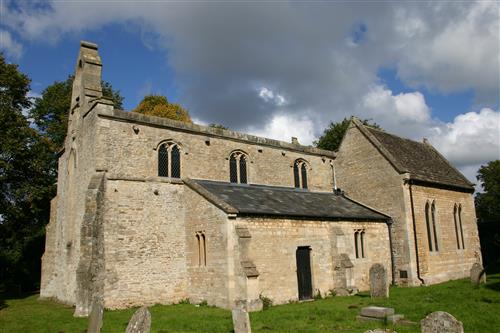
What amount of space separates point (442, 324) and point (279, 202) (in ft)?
43.9

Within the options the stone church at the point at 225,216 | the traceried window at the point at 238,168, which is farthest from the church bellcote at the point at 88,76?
the traceried window at the point at 238,168

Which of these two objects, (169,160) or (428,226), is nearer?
(169,160)

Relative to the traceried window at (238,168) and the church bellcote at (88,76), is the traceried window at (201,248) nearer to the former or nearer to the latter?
the traceried window at (238,168)

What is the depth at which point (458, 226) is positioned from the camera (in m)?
27.5

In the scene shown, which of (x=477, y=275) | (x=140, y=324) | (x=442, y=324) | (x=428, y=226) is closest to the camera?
(x=442, y=324)

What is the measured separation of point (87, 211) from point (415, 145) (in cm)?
2365

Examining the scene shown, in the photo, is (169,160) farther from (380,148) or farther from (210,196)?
(380,148)

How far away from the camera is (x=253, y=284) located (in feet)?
54.6

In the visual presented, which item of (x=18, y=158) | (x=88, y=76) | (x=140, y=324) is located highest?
(x=88, y=76)

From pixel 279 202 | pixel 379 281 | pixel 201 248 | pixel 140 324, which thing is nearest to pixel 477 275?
pixel 379 281

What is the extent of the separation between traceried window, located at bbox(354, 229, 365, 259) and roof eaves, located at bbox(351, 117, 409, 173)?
4.54m

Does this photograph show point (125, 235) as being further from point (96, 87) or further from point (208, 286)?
point (96, 87)

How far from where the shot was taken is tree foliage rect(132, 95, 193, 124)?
39531 millimetres

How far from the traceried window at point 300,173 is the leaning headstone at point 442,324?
1827 centimetres
